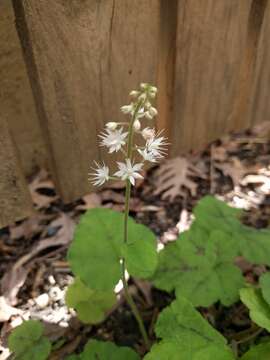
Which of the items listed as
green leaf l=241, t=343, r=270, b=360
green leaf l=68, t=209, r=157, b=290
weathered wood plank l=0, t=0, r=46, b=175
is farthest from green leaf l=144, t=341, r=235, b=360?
weathered wood plank l=0, t=0, r=46, b=175

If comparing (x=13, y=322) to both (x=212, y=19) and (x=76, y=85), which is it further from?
(x=212, y=19)

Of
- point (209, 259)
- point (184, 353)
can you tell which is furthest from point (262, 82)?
point (184, 353)

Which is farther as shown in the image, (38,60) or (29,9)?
(38,60)

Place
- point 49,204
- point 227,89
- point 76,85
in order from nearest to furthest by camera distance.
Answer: point 76,85
point 227,89
point 49,204

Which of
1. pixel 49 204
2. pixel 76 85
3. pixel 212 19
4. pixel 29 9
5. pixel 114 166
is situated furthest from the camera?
pixel 49 204

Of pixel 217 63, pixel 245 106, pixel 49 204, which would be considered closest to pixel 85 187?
pixel 49 204

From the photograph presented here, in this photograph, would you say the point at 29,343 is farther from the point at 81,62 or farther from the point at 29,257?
the point at 81,62

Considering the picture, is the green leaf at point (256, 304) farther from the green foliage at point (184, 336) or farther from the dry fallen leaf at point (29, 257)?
the dry fallen leaf at point (29, 257)
